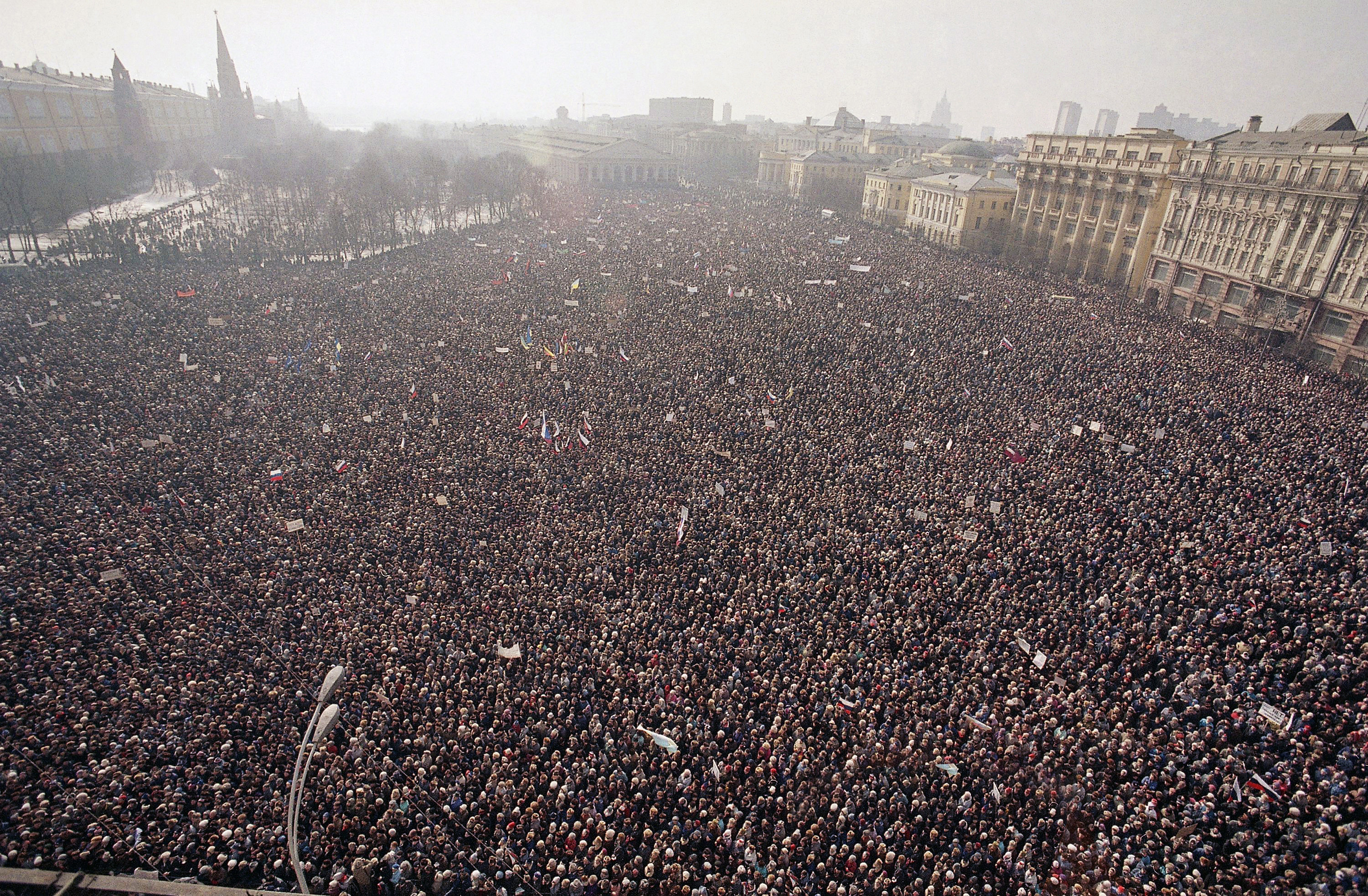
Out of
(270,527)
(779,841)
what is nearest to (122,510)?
(270,527)

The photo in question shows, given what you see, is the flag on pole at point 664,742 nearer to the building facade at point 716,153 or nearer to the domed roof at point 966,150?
the domed roof at point 966,150

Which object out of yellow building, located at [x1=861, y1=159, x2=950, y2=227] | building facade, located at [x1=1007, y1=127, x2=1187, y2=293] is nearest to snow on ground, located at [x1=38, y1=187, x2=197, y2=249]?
yellow building, located at [x1=861, y1=159, x2=950, y2=227]

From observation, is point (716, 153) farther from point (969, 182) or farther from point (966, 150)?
point (969, 182)

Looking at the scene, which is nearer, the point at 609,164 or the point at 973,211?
the point at 973,211

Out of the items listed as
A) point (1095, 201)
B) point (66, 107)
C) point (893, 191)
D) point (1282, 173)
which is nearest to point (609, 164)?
point (893, 191)

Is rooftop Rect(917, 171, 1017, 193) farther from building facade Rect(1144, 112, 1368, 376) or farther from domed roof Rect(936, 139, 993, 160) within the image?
building facade Rect(1144, 112, 1368, 376)

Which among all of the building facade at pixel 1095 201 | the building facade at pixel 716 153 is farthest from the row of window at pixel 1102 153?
the building facade at pixel 716 153
